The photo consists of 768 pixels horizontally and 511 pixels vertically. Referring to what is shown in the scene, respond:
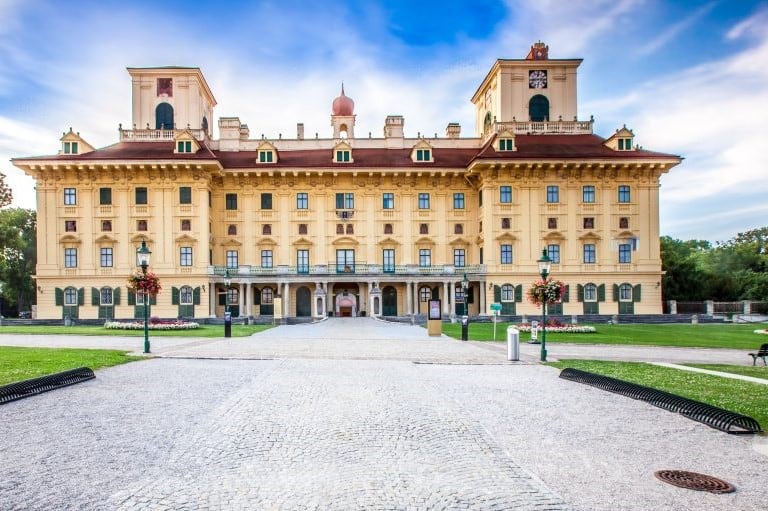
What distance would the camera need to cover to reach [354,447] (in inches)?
309

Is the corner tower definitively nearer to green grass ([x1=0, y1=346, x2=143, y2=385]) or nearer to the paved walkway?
green grass ([x1=0, y1=346, x2=143, y2=385])

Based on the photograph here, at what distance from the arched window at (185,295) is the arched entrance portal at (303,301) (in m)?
9.38

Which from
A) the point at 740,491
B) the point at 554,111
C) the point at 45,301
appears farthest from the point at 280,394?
the point at 554,111

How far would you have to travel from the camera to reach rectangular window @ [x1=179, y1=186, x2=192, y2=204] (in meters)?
49.5

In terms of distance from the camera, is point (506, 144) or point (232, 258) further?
point (232, 258)

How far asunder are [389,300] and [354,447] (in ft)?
148

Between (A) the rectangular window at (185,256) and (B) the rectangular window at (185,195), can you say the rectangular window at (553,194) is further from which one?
(A) the rectangular window at (185,256)

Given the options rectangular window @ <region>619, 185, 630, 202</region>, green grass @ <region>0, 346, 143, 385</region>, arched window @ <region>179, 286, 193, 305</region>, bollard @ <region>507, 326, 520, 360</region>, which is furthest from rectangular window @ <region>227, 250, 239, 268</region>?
bollard @ <region>507, 326, 520, 360</region>

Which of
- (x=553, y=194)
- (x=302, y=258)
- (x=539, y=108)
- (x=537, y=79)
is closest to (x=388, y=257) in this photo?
(x=302, y=258)

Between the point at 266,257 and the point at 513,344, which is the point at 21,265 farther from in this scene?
the point at 513,344

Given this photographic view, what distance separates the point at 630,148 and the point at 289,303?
33.4 meters

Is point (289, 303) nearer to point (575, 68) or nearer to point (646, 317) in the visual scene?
point (646, 317)

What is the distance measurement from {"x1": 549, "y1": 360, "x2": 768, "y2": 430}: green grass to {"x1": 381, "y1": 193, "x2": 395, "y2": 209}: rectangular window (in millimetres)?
36338

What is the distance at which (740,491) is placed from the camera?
6.21 meters
